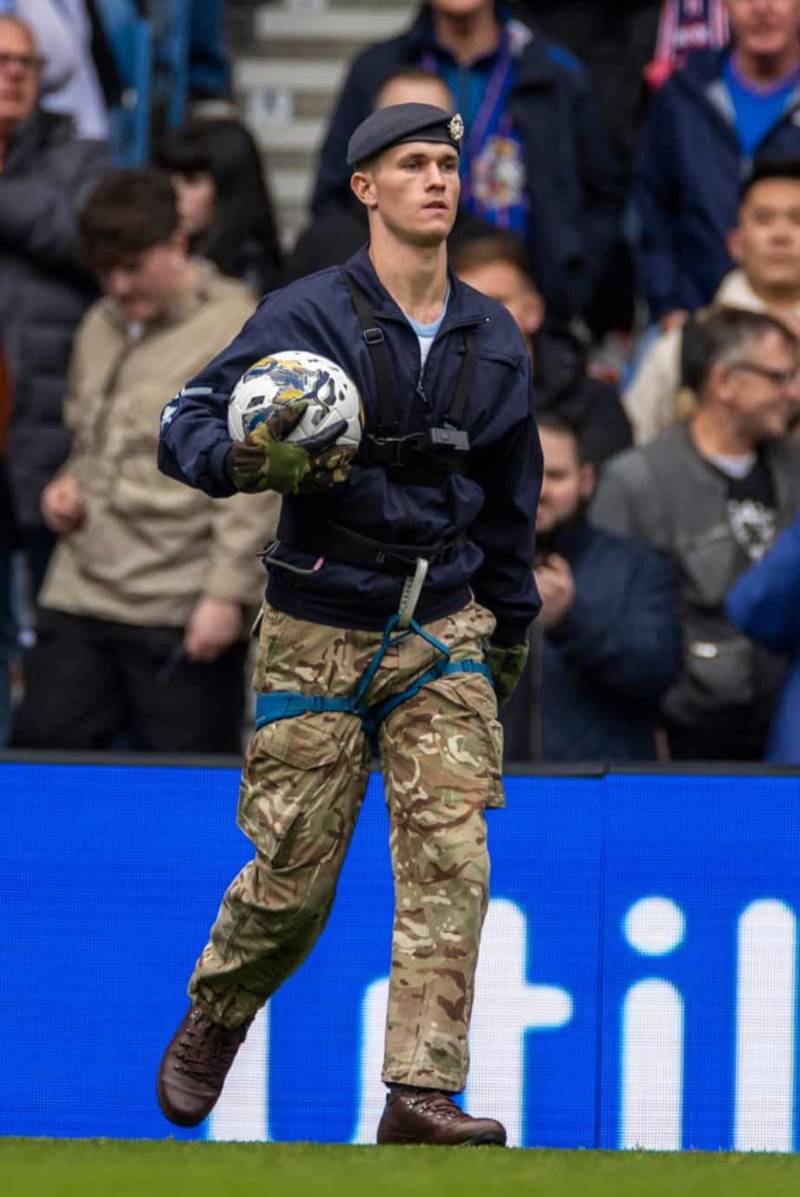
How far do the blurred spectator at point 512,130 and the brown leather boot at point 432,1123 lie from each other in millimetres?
4708

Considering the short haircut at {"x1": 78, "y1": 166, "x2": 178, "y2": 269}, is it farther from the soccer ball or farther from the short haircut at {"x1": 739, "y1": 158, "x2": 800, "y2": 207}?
the soccer ball

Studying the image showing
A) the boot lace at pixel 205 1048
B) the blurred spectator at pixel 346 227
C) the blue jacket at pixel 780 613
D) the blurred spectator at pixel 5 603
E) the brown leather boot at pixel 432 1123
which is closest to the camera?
the brown leather boot at pixel 432 1123

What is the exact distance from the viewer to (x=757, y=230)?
28.9 ft

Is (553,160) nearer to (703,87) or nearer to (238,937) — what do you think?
(703,87)

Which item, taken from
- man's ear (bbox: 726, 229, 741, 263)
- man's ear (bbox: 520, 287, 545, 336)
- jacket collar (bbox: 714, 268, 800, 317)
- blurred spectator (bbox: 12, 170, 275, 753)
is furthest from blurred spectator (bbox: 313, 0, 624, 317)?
blurred spectator (bbox: 12, 170, 275, 753)

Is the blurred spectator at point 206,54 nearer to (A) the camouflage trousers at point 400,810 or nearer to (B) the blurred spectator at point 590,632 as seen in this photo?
(B) the blurred spectator at point 590,632

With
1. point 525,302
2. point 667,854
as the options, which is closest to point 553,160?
point 525,302

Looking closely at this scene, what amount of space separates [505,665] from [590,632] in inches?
67.8

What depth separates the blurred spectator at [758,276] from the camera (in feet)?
28.8

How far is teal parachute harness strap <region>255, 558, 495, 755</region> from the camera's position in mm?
5262

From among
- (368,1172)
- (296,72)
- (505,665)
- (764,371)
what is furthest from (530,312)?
(296,72)

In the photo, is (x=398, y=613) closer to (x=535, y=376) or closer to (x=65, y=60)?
(x=535, y=376)

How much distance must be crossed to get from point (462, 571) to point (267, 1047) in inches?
70.5

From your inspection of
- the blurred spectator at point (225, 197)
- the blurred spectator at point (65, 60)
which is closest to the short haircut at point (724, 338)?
the blurred spectator at point (225, 197)
